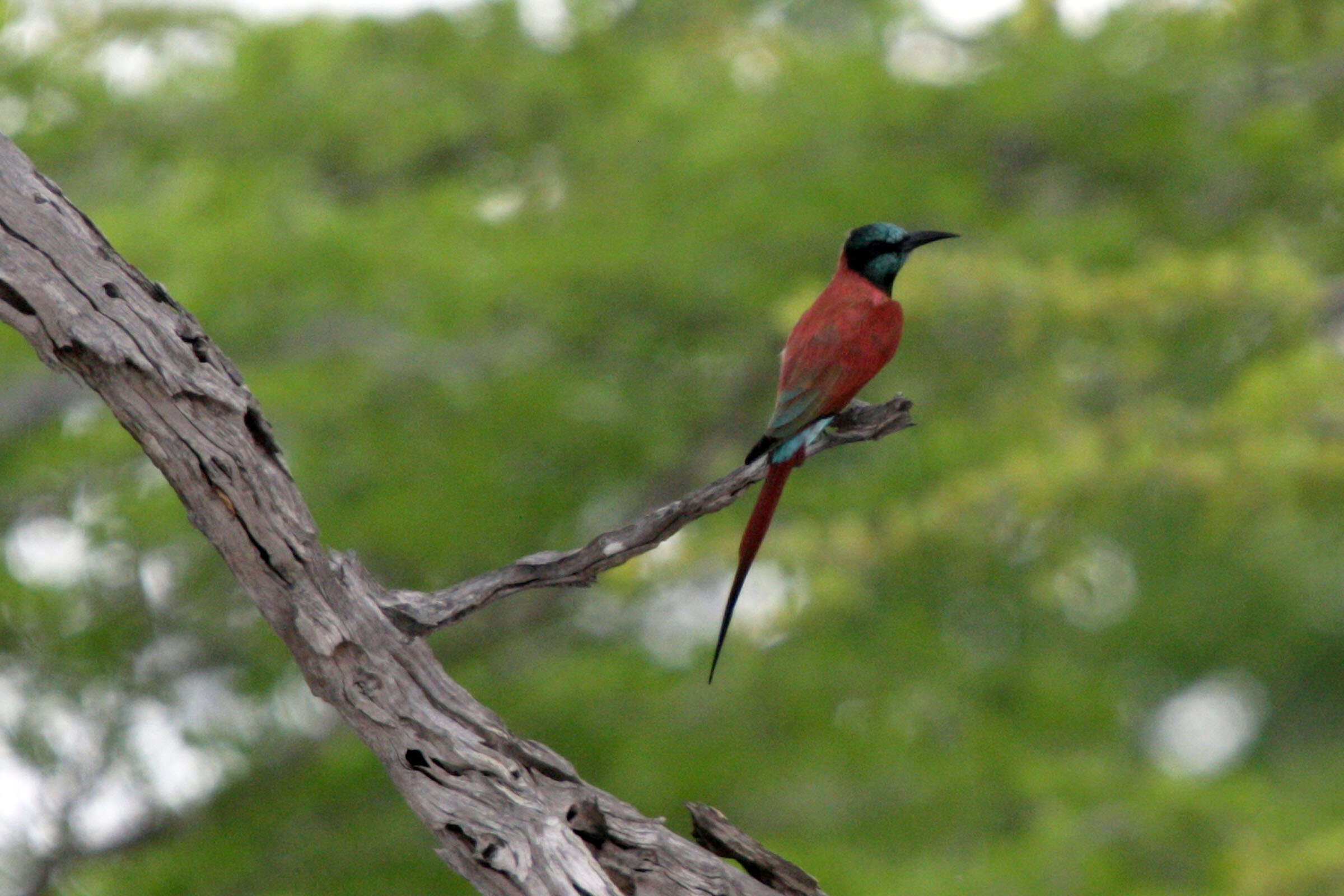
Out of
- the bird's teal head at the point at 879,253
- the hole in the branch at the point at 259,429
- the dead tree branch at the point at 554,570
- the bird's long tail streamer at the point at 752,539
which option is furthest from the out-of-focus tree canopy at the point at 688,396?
the hole in the branch at the point at 259,429

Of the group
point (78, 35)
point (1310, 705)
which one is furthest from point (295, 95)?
point (1310, 705)

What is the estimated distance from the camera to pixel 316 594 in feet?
7.25

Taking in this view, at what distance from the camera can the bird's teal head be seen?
3.85 m

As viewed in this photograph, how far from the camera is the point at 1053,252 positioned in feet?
26.4

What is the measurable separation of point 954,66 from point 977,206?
3.57ft

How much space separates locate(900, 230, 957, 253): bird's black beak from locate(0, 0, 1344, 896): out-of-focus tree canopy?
7.17 feet

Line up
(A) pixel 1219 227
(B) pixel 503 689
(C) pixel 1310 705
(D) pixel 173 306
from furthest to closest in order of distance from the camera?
(C) pixel 1310 705, (A) pixel 1219 227, (B) pixel 503 689, (D) pixel 173 306

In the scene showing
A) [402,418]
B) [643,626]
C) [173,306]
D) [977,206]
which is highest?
[977,206]

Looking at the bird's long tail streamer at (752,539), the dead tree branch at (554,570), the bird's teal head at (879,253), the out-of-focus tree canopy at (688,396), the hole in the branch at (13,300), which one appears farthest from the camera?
the out-of-focus tree canopy at (688,396)

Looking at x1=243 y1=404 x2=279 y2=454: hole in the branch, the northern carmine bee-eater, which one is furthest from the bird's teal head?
x1=243 y1=404 x2=279 y2=454: hole in the branch

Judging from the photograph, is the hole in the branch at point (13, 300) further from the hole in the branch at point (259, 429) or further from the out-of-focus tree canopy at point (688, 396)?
the out-of-focus tree canopy at point (688, 396)

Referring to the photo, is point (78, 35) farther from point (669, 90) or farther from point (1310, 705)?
point (1310, 705)

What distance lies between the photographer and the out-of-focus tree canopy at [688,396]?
259 inches

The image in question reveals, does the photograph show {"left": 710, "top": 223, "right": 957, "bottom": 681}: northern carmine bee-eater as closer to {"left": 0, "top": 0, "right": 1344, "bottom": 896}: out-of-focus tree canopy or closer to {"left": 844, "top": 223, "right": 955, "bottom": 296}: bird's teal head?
{"left": 844, "top": 223, "right": 955, "bottom": 296}: bird's teal head
